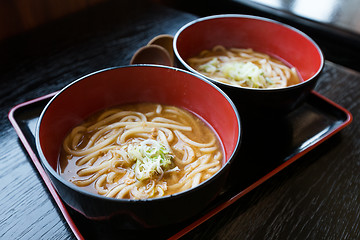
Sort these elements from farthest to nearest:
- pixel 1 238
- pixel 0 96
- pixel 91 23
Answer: pixel 91 23 < pixel 0 96 < pixel 1 238

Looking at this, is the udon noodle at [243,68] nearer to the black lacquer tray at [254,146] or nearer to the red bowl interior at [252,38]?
the red bowl interior at [252,38]

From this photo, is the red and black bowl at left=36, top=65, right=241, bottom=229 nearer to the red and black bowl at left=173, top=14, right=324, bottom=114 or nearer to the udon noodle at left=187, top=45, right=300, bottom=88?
the red and black bowl at left=173, top=14, right=324, bottom=114

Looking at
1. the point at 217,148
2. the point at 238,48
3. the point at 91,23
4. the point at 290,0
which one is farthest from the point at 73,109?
the point at 290,0

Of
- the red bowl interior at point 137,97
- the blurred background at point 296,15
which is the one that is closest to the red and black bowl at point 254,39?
the red bowl interior at point 137,97

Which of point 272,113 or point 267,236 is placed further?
point 272,113

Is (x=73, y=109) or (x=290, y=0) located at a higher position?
(x=73, y=109)

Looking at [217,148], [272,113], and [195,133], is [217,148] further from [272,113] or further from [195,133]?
Answer: [272,113]

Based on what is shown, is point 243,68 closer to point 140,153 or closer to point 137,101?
point 137,101
